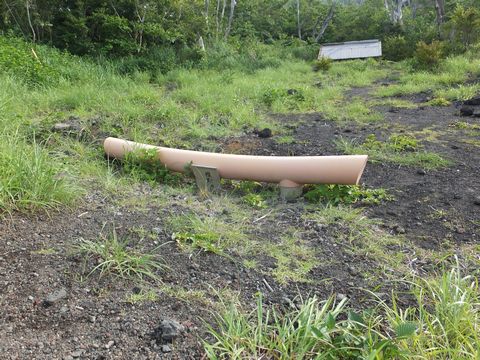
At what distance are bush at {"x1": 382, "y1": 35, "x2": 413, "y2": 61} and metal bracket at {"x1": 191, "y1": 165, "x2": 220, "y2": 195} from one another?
10.2 metres

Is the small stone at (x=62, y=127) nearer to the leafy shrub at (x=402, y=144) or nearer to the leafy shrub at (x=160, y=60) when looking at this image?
the leafy shrub at (x=402, y=144)

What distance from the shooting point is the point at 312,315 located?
1.65 meters

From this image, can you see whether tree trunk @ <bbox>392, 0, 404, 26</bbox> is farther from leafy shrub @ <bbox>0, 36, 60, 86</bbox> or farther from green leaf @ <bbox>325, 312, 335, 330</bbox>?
green leaf @ <bbox>325, 312, 335, 330</bbox>

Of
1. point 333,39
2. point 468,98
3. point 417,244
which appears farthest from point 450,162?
point 333,39

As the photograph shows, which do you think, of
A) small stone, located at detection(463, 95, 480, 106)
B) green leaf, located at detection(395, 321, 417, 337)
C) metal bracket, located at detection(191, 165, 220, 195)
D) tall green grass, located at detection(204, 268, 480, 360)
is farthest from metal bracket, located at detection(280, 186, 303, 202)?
small stone, located at detection(463, 95, 480, 106)

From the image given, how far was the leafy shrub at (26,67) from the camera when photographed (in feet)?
18.5

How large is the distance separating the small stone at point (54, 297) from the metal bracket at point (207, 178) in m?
1.48

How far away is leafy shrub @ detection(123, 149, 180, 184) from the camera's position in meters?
3.32

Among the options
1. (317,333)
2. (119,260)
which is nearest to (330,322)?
(317,333)

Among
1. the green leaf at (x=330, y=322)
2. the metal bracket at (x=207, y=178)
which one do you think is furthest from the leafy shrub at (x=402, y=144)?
the green leaf at (x=330, y=322)

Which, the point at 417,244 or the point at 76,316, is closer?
the point at 76,316

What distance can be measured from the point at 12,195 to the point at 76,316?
1.02 metres

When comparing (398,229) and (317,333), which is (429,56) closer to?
(398,229)

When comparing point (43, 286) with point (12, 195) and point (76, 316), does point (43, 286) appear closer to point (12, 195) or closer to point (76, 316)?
point (76, 316)
